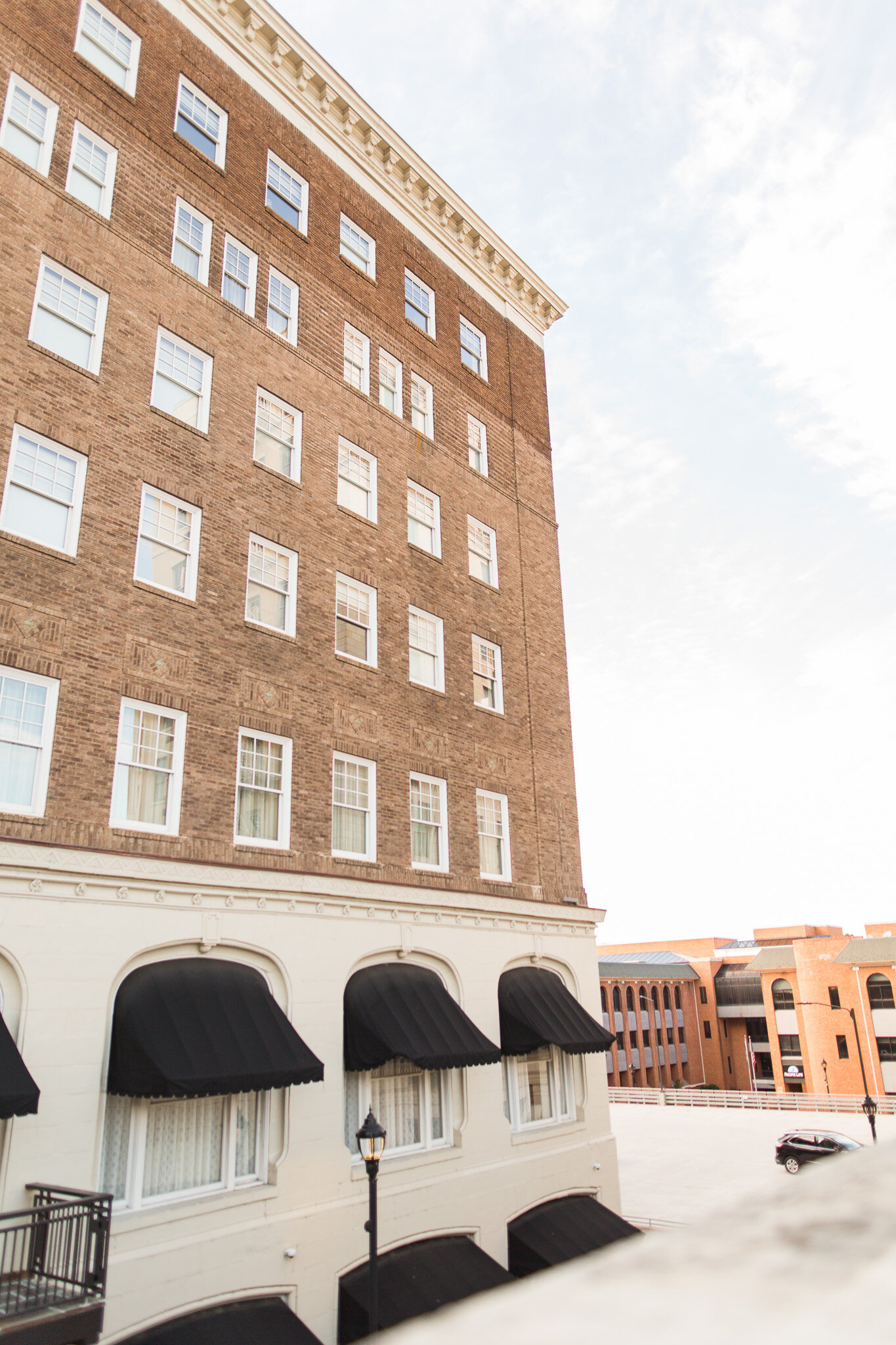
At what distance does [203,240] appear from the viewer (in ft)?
61.7

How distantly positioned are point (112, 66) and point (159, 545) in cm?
1012

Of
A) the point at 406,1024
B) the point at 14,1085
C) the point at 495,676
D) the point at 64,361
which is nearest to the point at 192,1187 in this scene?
the point at 14,1085

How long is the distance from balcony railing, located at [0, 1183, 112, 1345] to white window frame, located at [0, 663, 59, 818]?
488cm

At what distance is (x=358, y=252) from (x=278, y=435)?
7018 mm

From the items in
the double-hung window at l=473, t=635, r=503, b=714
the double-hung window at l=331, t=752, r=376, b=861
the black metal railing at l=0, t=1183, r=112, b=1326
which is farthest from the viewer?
the double-hung window at l=473, t=635, r=503, b=714

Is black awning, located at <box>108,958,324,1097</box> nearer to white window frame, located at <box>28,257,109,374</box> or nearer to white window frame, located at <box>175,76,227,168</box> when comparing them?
white window frame, located at <box>28,257,109,374</box>

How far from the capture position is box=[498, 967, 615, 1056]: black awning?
19.5 meters

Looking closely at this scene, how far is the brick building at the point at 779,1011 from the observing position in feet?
252

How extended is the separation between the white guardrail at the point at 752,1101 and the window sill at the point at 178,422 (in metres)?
46.6

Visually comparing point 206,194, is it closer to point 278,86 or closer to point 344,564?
point 278,86

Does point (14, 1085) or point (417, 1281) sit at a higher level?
point (14, 1085)

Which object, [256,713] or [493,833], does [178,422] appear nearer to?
[256,713]

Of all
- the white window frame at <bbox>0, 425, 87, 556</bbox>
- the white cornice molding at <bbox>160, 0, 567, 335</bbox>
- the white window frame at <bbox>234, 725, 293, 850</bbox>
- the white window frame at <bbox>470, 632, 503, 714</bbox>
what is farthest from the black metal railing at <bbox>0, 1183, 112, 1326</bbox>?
the white cornice molding at <bbox>160, 0, 567, 335</bbox>

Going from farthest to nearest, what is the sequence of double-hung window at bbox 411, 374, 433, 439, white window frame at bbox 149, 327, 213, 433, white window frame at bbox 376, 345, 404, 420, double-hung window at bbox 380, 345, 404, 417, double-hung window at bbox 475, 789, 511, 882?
double-hung window at bbox 411, 374, 433, 439
double-hung window at bbox 380, 345, 404, 417
white window frame at bbox 376, 345, 404, 420
double-hung window at bbox 475, 789, 511, 882
white window frame at bbox 149, 327, 213, 433
